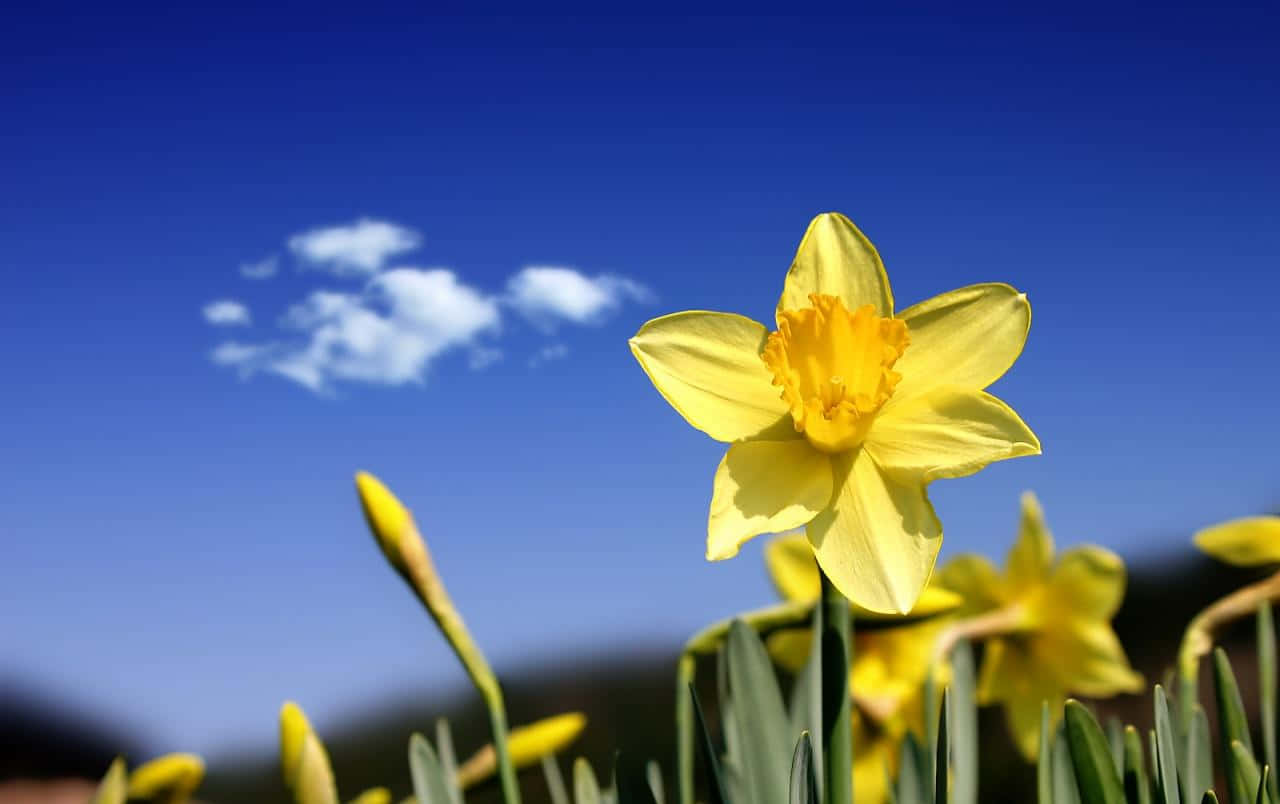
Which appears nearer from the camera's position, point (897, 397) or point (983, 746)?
point (897, 397)

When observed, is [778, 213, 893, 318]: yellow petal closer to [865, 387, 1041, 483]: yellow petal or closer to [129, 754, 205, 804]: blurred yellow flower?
[865, 387, 1041, 483]: yellow petal

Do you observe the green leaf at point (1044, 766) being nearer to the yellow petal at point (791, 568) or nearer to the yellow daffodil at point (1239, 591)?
the yellow daffodil at point (1239, 591)

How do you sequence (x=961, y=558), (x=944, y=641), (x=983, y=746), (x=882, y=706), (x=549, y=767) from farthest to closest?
(x=983, y=746)
(x=961, y=558)
(x=882, y=706)
(x=944, y=641)
(x=549, y=767)

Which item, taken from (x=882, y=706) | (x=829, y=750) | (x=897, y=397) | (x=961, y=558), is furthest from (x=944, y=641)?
(x=829, y=750)

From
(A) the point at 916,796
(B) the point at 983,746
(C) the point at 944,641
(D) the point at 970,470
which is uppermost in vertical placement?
(D) the point at 970,470

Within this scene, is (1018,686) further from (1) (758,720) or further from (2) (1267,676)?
(1) (758,720)

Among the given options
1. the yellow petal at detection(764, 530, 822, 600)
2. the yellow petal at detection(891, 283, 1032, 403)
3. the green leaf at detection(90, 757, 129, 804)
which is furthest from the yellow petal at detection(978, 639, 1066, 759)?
the green leaf at detection(90, 757, 129, 804)

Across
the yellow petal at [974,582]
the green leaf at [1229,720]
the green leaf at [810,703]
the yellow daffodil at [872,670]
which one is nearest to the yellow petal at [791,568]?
the yellow daffodil at [872,670]

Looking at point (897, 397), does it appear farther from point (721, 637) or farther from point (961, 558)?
point (961, 558)
